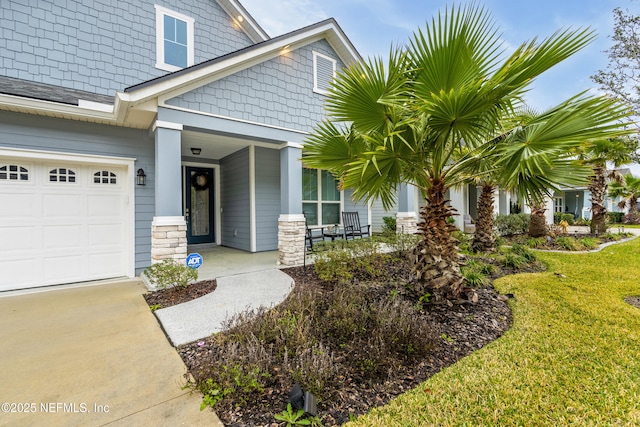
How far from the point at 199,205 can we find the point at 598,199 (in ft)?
47.4

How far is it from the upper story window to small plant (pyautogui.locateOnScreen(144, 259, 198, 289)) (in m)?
5.24

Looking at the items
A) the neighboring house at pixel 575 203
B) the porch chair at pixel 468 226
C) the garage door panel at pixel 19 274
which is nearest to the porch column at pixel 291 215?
the garage door panel at pixel 19 274

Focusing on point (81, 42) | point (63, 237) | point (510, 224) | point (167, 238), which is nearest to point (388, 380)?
point (167, 238)

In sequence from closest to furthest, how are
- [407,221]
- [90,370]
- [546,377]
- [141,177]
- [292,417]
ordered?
[292,417], [546,377], [90,370], [141,177], [407,221]

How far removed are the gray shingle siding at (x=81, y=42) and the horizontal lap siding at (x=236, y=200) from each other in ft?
9.77

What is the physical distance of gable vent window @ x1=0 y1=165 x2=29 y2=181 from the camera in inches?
191

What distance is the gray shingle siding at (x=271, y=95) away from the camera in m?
5.54

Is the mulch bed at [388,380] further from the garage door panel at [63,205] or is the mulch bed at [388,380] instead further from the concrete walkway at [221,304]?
the garage door panel at [63,205]

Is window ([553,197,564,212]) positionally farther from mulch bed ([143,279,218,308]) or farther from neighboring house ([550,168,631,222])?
mulch bed ([143,279,218,308])

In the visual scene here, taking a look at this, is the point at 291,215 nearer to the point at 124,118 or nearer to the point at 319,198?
the point at 319,198

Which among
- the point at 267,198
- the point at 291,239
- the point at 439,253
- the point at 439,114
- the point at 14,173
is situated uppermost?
the point at 439,114

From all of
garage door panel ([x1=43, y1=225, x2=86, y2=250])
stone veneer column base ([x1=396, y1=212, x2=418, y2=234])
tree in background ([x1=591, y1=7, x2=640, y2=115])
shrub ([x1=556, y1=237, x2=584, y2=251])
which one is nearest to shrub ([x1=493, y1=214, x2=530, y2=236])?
shrub ([x1=556, y1=237, x2=584, y2=251])

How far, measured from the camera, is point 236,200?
8602 mm

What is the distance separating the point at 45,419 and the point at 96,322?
1833 millimetres
